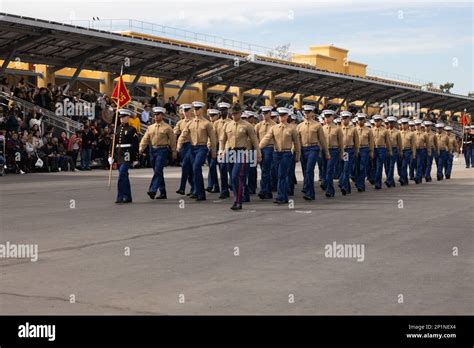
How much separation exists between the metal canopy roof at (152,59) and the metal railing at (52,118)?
4.83ft

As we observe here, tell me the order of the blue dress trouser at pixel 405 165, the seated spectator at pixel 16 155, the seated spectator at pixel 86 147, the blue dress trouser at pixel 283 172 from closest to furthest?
the blue dress trouser at pixel 283 172
the blue dress trouser at pixel 405 165
the seated spectator at pixel 16 155
the seated spectator at pixel 86 147

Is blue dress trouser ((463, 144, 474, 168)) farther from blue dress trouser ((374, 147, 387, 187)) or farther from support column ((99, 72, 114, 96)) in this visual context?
support column ((99, 72, 114, 96))

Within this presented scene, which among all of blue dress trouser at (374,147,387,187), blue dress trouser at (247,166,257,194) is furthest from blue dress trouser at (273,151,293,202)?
blue dress trouser at (374,147,387,187)

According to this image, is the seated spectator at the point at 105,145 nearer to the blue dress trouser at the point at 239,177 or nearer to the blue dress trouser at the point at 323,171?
the blue dress trouser at the point at 323,171

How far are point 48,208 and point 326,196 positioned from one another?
23.0ft

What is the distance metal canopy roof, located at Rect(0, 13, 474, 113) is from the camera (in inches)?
1217

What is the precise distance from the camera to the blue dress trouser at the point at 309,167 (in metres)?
18.9

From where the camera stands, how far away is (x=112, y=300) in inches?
304

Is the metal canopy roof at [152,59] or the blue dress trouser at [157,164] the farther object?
the metal canopy roof at [152,59]

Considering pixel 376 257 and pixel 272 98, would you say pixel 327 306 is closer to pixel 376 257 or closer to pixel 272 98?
pixel 376 257

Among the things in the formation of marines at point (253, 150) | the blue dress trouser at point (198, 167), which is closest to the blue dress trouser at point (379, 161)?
the formation of marines at point (253, 150)

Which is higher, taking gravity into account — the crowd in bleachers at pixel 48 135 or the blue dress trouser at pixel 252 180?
the crowd in bleachers at pixel 48 135

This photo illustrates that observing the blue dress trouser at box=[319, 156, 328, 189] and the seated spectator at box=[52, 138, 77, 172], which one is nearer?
the blue dress trouser at box=[319, 156, 328, 189]

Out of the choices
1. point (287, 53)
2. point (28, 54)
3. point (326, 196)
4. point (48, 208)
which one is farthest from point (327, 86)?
point (48, 208)
